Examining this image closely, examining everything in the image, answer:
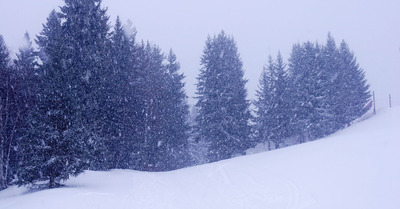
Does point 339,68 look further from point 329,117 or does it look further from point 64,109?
point 64,109

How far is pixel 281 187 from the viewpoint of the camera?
37.6ft

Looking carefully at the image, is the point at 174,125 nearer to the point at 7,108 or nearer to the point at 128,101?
the point at 128,101

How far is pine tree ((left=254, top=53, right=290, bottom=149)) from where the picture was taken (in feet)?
122

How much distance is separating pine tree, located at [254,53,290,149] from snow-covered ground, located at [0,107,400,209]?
20.9 meters

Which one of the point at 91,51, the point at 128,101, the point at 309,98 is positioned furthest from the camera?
the point at 309,98

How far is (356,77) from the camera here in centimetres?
4434

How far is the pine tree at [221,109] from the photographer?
31.5 m

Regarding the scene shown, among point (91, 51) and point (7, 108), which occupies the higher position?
point (91, 51)

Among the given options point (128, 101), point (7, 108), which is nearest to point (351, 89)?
point (128, 101)

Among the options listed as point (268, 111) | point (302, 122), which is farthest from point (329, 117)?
point (268, 111)

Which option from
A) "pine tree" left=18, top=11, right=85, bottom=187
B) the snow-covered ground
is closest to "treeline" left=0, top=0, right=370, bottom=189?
"pine tree" left=18, top=11, right=85, bottom=187

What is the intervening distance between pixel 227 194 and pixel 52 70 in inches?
386

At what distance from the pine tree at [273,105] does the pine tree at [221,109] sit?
446 cm

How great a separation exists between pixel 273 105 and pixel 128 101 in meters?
18.9
